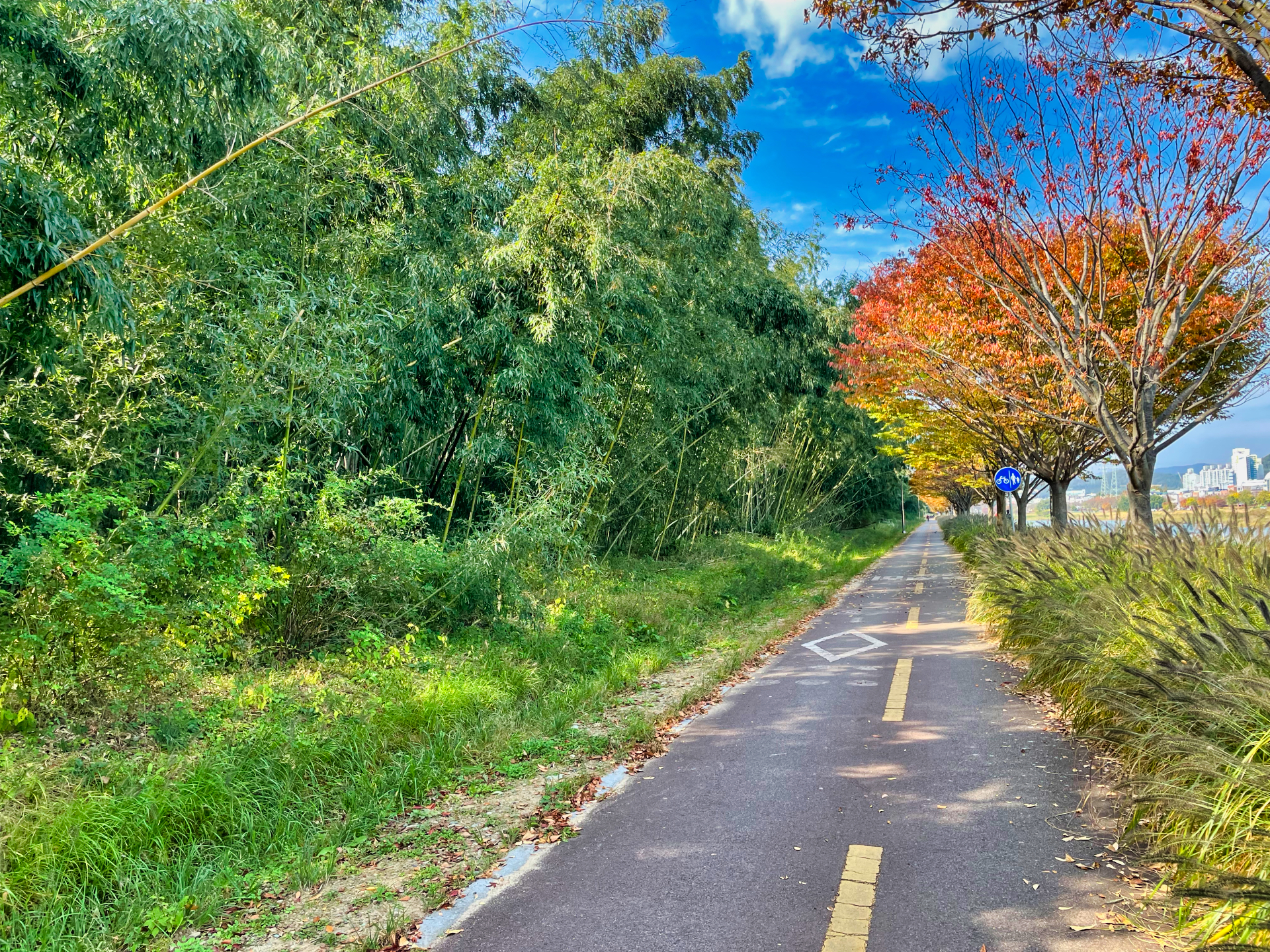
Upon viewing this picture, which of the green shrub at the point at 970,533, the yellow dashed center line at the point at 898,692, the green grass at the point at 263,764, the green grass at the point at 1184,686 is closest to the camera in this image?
the green grass at the point at 1184,686

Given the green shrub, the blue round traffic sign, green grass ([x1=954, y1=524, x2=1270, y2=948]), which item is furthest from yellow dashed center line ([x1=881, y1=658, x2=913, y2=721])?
the blue round traffic sign

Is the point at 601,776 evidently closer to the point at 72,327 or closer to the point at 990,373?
the point at 72,327

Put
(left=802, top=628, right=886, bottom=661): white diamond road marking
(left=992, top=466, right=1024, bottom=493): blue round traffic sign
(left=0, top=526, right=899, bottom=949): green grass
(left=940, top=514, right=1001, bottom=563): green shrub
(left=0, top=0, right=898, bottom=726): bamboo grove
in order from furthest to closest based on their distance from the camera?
(left=940, top=514, right=1001, bottom=563): green shrub → (left=992, top=466, right=1024, bottom=493): blue round traffic sign → (left=802, top=628, right=886, bottom=661): white diamond road marking → (left=0, top=0, right=898, bottom=726): bamboo grove → (left=0, top=526, right=899, bottom=949): green grass

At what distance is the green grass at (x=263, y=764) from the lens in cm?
298

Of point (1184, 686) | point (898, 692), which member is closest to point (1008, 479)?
point (898, 692)

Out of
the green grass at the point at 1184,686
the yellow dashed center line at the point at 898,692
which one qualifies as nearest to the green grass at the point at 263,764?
the yellow dashed center line at the point at 898,692

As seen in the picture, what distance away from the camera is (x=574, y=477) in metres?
7.78

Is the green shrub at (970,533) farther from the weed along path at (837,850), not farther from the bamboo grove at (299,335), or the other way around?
the weed along path at (837,850)

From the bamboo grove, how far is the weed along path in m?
2.75

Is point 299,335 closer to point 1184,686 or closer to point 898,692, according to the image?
point 898,692

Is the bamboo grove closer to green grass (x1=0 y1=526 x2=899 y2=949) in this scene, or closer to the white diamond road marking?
green grass (x1=0 y1=526 x2=899 y2=949)

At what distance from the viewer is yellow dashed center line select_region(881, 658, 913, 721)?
580 cm

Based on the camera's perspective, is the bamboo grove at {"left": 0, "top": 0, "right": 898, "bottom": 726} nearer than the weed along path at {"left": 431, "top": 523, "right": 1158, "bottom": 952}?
No

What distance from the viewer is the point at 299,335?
18.1ft
